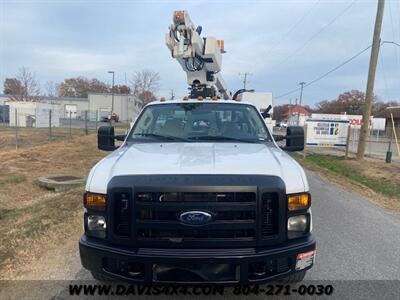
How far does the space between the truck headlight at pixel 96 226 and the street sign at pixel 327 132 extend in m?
17.3

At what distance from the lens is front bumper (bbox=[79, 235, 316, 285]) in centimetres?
288

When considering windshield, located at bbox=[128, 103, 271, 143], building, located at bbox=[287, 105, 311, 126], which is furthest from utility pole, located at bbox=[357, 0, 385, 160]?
building, located at bbox=[287, 105, 311, 126]

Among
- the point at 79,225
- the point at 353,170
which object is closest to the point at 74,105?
the point at 353,170

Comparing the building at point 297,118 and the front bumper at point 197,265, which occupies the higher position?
the building at point 297,118

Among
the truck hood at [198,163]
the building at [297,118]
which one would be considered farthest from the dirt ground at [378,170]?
the building at [297,118]

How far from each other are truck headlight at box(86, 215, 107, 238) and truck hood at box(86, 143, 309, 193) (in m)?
0.23

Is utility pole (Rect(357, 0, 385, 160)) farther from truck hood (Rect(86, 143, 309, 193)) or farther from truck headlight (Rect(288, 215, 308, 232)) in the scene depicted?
truck headlight (Rect(288, 215, 308, 232))

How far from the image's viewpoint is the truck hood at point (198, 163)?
3.10 metres

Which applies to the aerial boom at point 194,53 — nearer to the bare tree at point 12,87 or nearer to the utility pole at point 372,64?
the utility pole at point 372,64

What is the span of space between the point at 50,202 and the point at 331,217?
5.20 m

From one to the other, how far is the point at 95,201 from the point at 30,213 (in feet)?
13.3

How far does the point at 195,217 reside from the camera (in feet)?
9.55

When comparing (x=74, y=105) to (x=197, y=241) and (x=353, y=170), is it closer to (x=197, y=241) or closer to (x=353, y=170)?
(x=353, y=170)

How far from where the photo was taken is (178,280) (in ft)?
9.63
